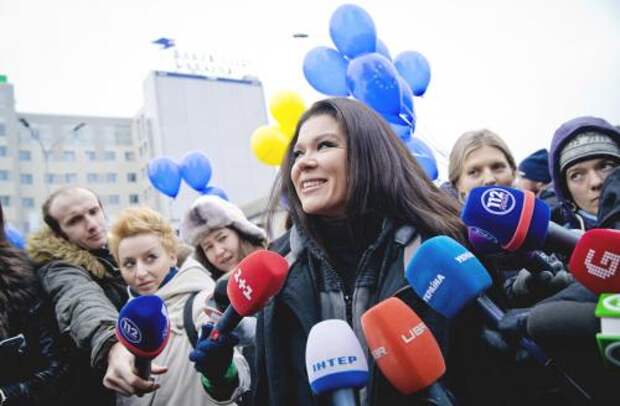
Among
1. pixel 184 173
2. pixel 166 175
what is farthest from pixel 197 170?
pixel 166 175

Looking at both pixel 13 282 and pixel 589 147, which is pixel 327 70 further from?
pixel 13 282

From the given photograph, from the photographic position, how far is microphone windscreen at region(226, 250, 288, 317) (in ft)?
4.78

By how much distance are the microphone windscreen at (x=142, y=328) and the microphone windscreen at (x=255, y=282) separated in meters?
0.25

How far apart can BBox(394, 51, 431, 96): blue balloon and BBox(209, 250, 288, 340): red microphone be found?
12.0 feet

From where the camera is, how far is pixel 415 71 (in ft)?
15.8

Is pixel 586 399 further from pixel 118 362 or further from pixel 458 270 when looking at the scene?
pixel 118 362

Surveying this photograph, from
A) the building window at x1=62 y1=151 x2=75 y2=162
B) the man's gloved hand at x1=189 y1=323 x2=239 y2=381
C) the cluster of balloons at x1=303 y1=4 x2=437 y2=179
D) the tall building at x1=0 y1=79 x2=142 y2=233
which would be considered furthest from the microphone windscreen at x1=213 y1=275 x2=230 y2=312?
the building window at x1=62 y1=151 x2=75 y2=162

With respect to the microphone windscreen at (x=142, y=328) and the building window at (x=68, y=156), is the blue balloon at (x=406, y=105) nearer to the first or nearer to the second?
the microphone windscreen at (x=142, y=328)

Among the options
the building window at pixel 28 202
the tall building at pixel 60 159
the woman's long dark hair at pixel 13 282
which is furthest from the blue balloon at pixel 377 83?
the building window at pixel 28 202

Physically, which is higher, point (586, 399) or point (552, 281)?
point (552, 281)

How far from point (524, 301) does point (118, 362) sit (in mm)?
1341

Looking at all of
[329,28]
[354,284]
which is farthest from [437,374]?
[329,28]

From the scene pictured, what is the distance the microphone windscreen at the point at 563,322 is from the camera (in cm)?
96

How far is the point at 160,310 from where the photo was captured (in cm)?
159
